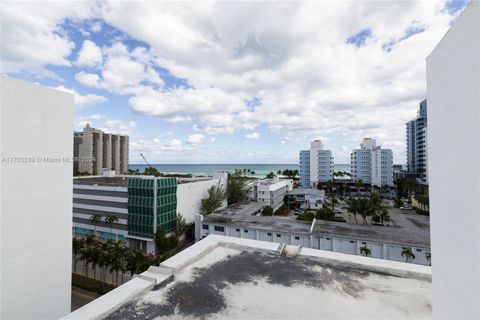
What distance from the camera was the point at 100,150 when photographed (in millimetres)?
72250

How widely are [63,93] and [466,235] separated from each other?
17748mm

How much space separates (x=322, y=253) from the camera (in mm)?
12883

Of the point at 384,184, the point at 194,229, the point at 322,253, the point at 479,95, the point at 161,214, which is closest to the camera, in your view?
the point at 479,95

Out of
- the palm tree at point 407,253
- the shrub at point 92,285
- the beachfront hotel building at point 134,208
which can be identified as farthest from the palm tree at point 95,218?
the palm tree at point 407,253

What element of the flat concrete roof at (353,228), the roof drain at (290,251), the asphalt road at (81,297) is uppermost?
the roof drain at (290,251)

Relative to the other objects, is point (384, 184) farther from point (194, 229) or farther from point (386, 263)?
point (386, 263)

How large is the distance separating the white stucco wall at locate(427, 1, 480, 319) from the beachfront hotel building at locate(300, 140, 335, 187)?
82.5 m

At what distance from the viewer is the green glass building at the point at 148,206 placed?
31281mm

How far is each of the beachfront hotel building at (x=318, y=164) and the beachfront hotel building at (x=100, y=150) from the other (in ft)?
216

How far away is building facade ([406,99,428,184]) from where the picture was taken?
71625mm

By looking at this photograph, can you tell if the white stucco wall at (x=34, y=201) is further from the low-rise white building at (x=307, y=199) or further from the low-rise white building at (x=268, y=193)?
the low-rise white building at (x=307, y=199)

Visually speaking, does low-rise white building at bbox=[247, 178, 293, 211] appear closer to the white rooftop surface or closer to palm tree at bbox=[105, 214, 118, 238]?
palm tree at bbox=[105, 214, 118, 238]

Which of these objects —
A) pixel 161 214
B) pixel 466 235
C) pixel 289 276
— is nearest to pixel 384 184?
pixel 161 214

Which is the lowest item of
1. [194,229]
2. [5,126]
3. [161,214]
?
[194,229]
